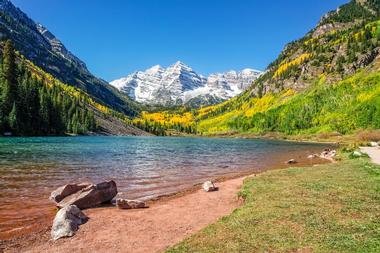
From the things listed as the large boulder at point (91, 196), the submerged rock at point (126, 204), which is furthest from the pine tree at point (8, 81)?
the submerged rock at point (126, 204)

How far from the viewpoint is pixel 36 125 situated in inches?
6471

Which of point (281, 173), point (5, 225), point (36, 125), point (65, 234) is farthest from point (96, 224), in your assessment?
point (36, 125)

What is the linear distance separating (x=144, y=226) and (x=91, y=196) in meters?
7.75

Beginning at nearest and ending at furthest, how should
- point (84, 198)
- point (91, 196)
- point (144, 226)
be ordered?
point (144, 226) < point (84, 198) < point (91, 196)

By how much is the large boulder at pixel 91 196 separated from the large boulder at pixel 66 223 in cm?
441

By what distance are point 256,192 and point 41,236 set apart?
17.2 m

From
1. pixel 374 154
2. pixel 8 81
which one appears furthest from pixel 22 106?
pixel 374 154

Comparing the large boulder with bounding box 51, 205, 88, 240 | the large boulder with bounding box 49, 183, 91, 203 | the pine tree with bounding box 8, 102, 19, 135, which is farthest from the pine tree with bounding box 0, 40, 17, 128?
the large boulder with bounding box 51, 205, 88, 240

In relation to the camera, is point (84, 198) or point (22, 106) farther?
point (22, 106)

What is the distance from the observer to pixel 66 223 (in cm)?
2097

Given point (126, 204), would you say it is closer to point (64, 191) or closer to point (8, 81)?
point (64, 191)

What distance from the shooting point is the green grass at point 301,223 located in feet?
54.5

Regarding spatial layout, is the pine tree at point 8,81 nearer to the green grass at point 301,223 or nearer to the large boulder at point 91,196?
the large boulder at point 91,196

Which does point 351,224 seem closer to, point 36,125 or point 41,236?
point 41,236
